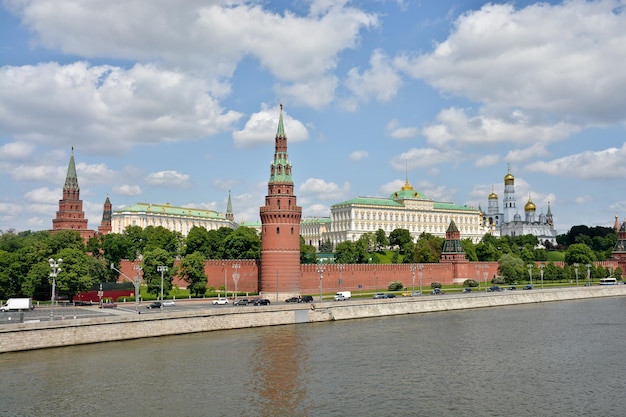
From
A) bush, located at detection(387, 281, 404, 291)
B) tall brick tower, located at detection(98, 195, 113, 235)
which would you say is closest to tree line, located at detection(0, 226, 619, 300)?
bush, located at detection(387, 281, 404, 291)

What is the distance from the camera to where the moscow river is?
32.0 m

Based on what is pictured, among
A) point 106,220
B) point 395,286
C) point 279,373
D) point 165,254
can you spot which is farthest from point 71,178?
point 279,373

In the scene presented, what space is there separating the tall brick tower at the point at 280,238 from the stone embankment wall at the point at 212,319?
12.5m

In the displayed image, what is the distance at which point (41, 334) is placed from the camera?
46.3m

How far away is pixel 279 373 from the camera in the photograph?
39.2m

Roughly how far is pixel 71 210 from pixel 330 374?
108 m

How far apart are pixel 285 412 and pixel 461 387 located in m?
10.7

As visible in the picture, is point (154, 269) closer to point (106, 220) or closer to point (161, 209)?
point (106, 220)

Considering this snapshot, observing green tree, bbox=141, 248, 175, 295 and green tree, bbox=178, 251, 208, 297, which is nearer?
green tree, bbox=141, 248, 175, 295

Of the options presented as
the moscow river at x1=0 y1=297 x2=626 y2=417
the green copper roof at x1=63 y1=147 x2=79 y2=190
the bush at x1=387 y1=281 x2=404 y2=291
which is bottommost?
the moscow river at x1=0 y1=297 x2=626 y2=417

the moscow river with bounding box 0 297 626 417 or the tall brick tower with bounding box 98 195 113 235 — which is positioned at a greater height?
the tall brick tower with bounding box 98 195 113 235

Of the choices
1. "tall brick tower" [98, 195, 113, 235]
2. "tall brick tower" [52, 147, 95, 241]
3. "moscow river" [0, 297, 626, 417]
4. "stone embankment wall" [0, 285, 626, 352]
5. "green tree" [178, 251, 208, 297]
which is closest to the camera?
"moscow river" [0, 297, 626, 417]

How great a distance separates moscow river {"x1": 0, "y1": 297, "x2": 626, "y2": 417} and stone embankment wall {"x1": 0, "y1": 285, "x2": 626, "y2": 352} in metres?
1.15

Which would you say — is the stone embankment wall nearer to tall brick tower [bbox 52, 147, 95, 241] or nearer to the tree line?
the tree line
